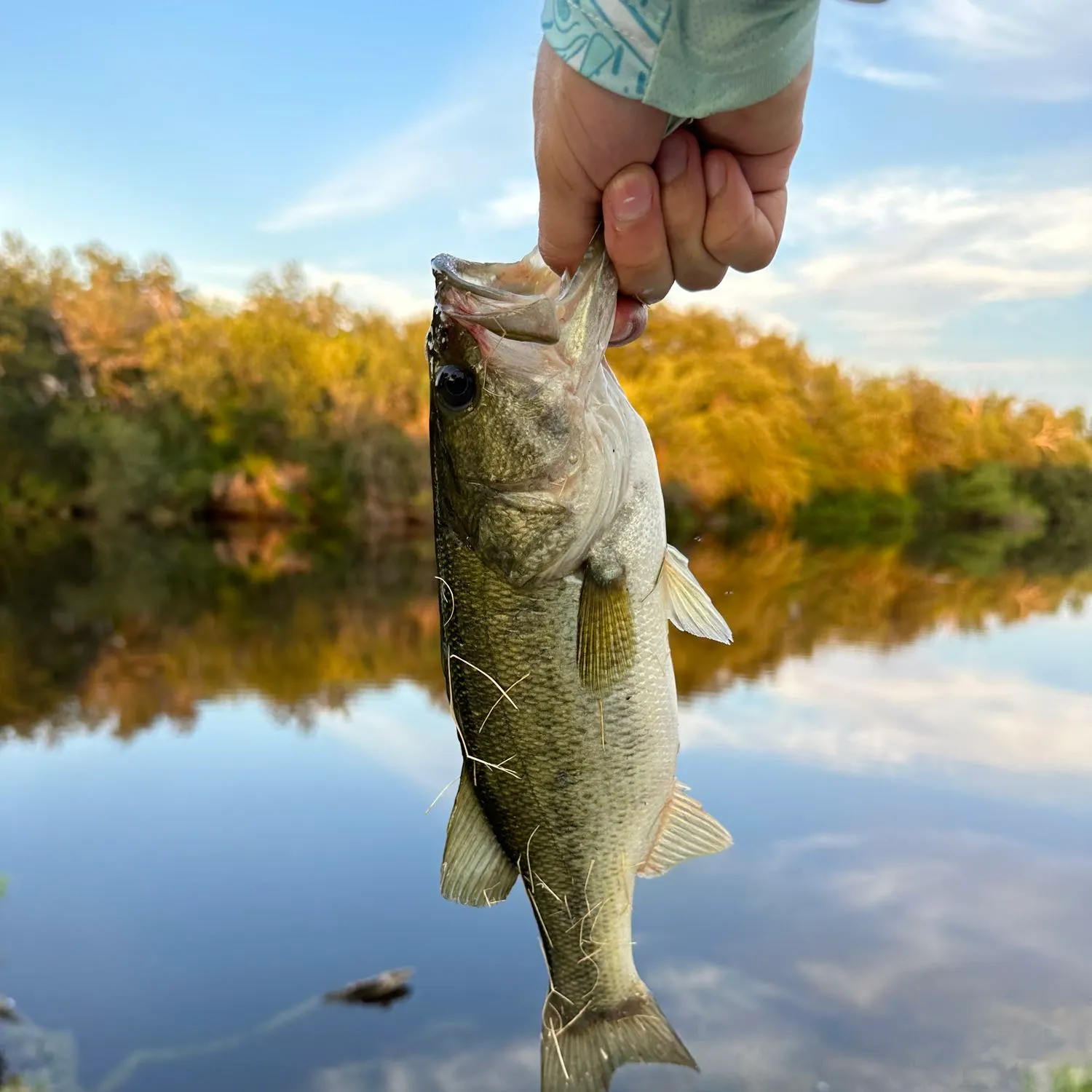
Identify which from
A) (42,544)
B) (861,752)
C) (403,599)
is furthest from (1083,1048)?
(42,544)

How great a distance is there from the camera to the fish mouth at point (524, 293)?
1.93 metres

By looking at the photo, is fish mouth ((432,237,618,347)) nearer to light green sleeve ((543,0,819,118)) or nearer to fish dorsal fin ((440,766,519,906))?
light green sleeve ((543,0,819,118))

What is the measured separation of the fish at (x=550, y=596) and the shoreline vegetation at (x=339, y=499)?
70.5 feet

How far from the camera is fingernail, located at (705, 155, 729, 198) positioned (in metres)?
1.88

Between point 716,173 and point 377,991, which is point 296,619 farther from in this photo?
point 716,173

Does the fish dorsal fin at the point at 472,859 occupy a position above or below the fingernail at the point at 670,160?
below

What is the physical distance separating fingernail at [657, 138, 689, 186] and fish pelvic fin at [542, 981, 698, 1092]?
1874mm

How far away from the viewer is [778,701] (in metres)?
23.5

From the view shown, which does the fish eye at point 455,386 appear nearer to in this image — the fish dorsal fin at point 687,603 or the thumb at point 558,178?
the thumb at point 558,178

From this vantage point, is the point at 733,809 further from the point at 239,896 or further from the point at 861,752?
the point at 239,896

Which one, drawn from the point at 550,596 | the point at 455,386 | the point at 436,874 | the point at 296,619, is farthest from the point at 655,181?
the point at 296,619

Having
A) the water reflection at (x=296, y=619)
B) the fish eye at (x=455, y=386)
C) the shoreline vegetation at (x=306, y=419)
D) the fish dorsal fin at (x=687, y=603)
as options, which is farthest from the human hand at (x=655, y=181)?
the shoreline vegetation at (x=306, y=419)

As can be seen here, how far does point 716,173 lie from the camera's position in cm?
189

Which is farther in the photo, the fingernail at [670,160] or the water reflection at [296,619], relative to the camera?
the water reflection at [296,619]
